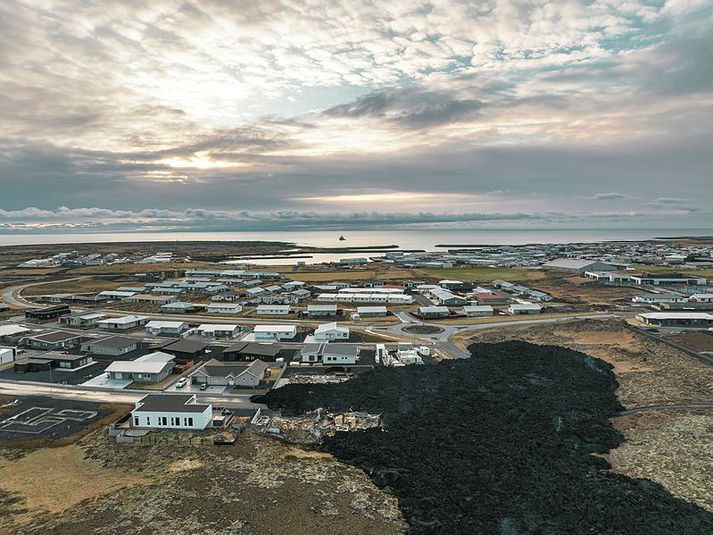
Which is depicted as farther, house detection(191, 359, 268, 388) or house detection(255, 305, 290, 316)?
house detection(255, 305, 290, 316)

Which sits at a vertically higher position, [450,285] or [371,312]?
[450,285]

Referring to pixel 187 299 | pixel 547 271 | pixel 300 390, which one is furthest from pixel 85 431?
pixel 547 271

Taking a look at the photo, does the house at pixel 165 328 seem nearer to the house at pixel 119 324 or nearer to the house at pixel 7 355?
the house at pixel 119 324

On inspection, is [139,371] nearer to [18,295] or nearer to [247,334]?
[247,334]

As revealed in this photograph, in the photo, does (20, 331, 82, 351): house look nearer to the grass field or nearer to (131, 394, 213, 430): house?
(131, 394, 213, 430): house

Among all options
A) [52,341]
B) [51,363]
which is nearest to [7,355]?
[52,341]

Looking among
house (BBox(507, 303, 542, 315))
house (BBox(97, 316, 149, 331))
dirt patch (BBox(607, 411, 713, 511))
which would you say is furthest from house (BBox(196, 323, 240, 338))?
dirt patch (BBox(607, 411, 713, 511))
